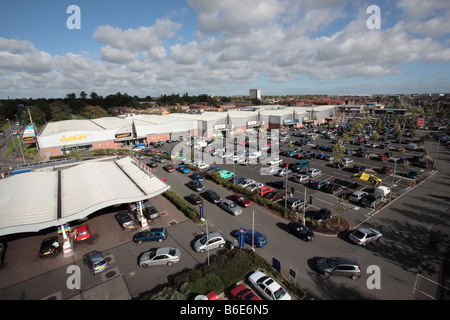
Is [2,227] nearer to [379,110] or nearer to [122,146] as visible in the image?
[122,146]

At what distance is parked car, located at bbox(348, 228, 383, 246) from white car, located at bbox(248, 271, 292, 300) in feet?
25.7

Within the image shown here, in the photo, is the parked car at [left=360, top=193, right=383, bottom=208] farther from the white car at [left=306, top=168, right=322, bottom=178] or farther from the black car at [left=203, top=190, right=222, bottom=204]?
the black car at [left=203, top=190, right=222, bottom=204]

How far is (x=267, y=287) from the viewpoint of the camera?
474 inches

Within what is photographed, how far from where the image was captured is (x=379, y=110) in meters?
98.1

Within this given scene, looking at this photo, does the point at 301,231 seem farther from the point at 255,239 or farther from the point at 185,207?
the point at 185,207

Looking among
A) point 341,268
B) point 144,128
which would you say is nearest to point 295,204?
point 341,268

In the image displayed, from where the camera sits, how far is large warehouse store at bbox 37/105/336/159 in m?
43.3

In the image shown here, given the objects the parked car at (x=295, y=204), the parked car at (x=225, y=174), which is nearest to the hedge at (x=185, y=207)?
the parked car at (x=225, y=174)

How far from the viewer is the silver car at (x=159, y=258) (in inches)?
581

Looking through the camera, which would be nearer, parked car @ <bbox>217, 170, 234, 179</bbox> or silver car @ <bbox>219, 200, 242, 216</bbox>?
silver car @ <bbox>219, 200, 242, 216</bbox>

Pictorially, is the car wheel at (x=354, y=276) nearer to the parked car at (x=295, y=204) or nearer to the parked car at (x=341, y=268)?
the parked car at (x=341, y=268)

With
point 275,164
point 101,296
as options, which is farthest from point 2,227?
point 275,164

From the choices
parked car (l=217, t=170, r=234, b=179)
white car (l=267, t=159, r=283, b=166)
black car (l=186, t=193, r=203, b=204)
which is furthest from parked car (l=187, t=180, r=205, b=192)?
white car (l=267, t=159, r=283, b=166)

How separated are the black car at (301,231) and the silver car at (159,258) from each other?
9.20m
